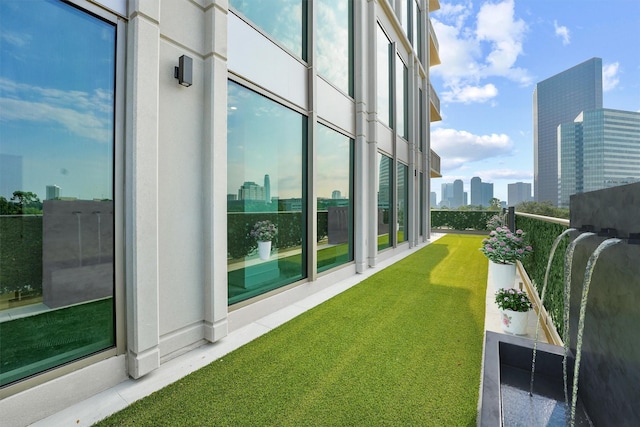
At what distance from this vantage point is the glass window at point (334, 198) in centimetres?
635

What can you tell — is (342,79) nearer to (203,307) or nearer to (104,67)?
(104,67)

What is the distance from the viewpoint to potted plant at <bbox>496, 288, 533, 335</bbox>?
12.6 feet

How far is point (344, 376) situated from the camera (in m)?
2.92

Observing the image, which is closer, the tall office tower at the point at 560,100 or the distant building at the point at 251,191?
the distant building at the point at 251,191

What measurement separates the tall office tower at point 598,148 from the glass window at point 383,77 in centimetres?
1578

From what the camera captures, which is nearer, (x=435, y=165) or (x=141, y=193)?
(x=141, y=193)

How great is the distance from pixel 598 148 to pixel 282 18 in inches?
982

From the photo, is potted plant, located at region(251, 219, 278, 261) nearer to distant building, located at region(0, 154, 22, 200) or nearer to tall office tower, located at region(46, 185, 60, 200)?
tall office tower, located at region(46, 185, 60, 200)

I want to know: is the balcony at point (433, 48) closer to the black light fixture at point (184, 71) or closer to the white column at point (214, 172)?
the white column at point (214, 172)

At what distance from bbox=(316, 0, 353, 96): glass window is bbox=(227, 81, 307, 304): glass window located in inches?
73.0

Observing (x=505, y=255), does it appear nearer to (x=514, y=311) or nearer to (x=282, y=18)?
(x=514, y=311)

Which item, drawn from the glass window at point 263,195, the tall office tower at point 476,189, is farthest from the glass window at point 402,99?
the tall office tower at point 476,189

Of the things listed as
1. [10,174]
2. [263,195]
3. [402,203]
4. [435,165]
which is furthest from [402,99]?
[10,174]

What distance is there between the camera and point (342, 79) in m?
7.27
